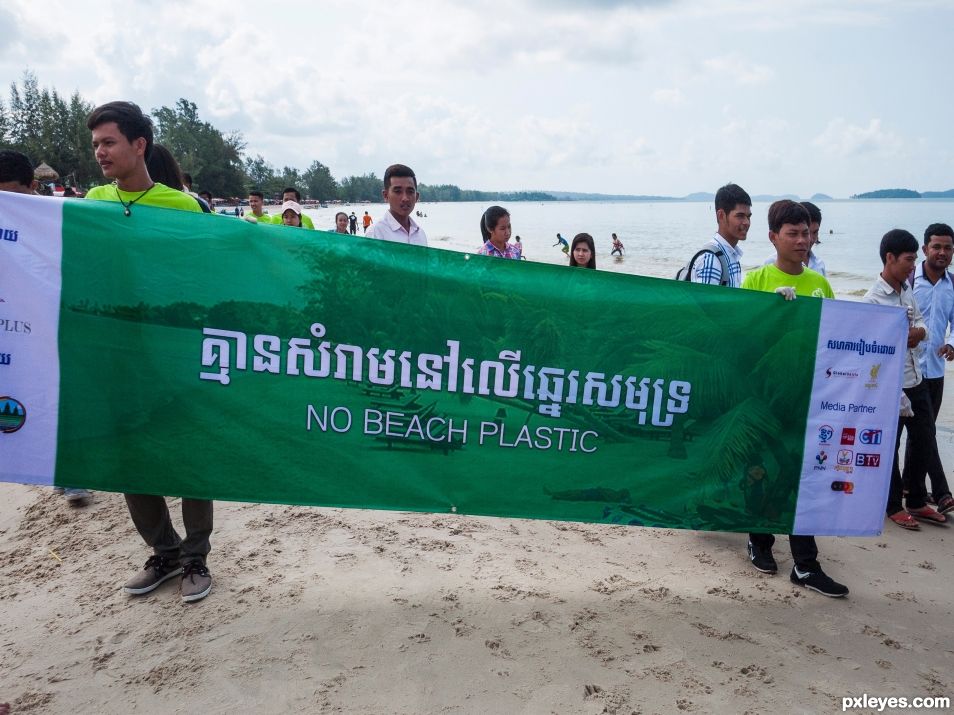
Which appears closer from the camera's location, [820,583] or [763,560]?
[820,583]

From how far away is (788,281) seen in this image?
336cm

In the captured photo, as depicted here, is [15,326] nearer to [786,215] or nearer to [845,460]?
[786,215]

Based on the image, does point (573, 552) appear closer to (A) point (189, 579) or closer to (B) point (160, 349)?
(A) point (189, 579)

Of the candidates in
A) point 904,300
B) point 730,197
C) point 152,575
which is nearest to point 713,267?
point 730,197

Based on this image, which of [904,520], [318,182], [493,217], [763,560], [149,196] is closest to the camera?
[149,196]

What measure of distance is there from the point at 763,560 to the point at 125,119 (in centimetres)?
377

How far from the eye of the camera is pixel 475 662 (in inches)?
104

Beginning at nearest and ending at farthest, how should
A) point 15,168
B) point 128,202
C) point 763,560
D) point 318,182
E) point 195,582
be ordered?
point 128,202 < point 195,582 < point 763,560 < point 15,168 < point 318,182

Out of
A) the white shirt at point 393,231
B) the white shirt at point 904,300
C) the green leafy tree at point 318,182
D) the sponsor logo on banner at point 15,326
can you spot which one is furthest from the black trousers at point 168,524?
the green leafy tree at point 318,182

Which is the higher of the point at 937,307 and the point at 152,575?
the point at 937,307

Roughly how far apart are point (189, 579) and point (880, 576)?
3.56m

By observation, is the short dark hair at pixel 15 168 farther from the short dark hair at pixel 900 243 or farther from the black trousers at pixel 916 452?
the black trousers at pixel 916 452

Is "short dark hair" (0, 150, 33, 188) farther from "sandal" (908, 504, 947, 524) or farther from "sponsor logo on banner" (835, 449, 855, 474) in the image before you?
"sandal" (908, 504, 947, 524)

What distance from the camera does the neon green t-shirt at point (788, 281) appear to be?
132 inches
